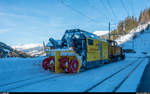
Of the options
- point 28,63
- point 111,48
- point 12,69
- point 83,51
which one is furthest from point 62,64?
point 111,48

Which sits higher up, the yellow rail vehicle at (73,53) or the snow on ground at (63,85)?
the yellow rail vehicle at (73,53)

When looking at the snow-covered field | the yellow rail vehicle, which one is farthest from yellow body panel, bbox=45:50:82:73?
the snow-covered field

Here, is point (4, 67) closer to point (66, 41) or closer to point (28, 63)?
point (28, 63)

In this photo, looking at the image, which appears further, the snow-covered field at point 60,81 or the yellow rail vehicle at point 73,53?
the yellow rail vehicle at point 73,53

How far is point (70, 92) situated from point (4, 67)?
6.80 metres

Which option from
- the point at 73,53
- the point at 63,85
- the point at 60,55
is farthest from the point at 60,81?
the point at 60,55

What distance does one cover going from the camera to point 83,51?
1120 cm

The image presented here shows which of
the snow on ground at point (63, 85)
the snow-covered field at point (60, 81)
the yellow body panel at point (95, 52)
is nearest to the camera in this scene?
the snow on ground at point (63, 85)

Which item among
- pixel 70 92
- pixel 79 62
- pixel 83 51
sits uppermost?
pixel 83 51

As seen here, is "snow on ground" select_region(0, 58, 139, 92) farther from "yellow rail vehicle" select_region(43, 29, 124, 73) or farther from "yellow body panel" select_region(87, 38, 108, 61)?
"yellow body panel" select_region(87, 38, 108, 61)

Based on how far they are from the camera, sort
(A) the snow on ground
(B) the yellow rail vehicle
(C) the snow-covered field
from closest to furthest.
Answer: (A) the snow on ground
(C) the snow-covered field
(B) the yellow rail vehicle

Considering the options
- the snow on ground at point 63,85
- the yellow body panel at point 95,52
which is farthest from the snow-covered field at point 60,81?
the yellow body panel at point 95,52

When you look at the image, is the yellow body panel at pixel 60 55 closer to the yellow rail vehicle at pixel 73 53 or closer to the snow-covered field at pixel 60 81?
the yellow rail vehicle at pixel 73 53

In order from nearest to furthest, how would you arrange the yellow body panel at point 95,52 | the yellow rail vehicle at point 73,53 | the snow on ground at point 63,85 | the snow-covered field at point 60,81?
the snow on ground at point 63,85 < the snow-covered field at point 60,81 < the yellow rail vehicle at point 73,53 < the yellow body panel at point 95,52
